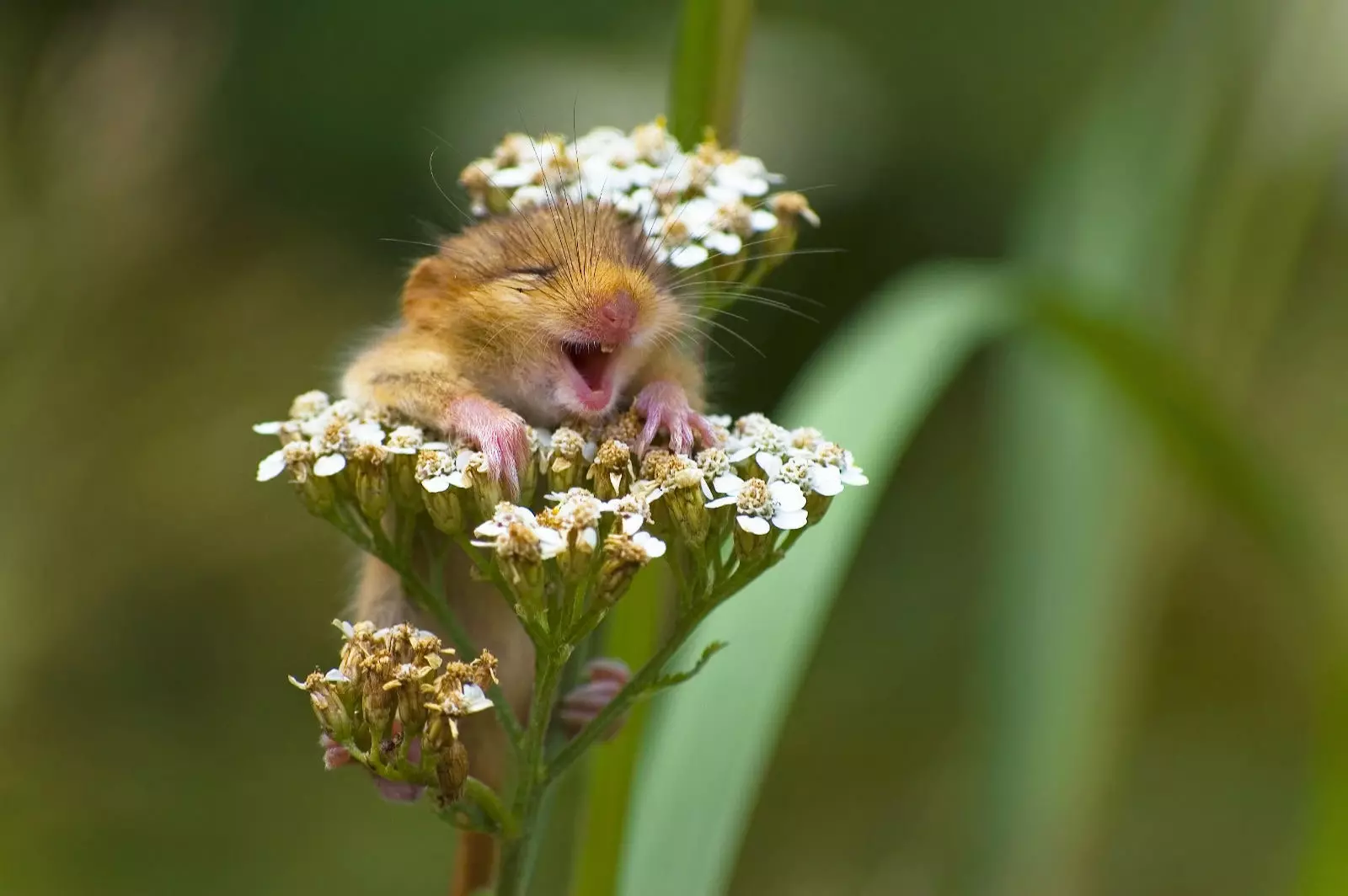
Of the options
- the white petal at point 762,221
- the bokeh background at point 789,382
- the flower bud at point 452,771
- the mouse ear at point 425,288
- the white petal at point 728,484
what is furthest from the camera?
the bokeh background at point 789,382

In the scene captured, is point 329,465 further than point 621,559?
Yes

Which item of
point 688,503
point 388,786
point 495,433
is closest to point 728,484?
point 688,503

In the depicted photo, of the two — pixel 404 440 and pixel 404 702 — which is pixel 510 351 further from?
pixel 404 702

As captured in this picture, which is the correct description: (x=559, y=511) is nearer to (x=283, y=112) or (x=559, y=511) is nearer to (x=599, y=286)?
(x=599, y=286)

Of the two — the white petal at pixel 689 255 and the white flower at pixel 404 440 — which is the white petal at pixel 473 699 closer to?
the white flower at pixel 404 440

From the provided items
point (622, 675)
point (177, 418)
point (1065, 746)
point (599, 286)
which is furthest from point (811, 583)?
point (177, 418)

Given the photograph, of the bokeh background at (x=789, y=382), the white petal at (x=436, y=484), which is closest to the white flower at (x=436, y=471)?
the white petal at (x=436, y=484)

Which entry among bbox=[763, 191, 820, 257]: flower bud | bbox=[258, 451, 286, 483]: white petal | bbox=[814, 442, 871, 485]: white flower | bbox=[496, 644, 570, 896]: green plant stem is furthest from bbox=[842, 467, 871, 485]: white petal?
bbox=[258, 451, 286, 483]: white petal
